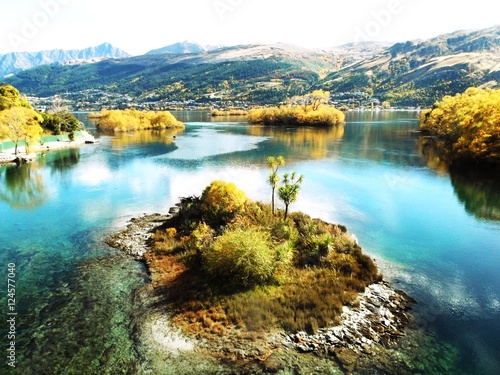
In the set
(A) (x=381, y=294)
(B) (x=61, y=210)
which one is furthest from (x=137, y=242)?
(A) (x=381, y=294)

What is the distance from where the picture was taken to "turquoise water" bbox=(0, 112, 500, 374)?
52.9 feet

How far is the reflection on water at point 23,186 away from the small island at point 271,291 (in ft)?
67.8

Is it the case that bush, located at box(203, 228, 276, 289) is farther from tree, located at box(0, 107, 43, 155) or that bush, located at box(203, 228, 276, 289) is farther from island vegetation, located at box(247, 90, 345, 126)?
island vegetation, located at box(247, 90, 345, 126)

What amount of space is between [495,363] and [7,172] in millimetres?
67734

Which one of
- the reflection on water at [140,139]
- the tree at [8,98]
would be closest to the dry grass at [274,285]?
the reflection on water at [140,139]

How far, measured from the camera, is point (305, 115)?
472 ft

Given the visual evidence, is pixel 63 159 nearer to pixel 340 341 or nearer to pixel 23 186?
pixel 23 186

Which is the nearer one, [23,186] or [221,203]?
[221,203]

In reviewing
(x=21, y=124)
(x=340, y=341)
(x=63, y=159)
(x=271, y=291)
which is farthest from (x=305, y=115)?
(x=340, y=341)

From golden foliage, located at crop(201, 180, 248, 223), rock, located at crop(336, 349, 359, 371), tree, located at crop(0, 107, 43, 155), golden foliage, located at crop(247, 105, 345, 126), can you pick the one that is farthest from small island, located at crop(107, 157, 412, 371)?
golden foliage, located at crop(247, 105, 345, 126)

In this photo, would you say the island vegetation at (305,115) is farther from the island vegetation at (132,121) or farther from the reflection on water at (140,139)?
the reflection on water at (140,139)

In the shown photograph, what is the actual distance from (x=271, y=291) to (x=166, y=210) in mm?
19958

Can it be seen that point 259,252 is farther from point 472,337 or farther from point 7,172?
point 7,172

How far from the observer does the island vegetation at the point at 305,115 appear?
141375 mm
